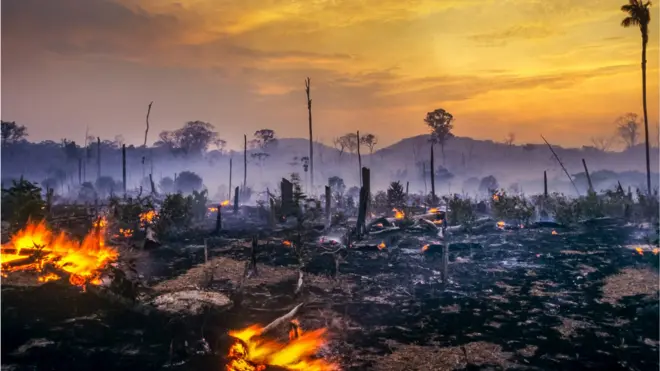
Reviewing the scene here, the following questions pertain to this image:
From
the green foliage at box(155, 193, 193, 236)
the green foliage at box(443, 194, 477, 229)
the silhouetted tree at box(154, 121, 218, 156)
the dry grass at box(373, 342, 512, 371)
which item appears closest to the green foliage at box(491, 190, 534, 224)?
the green foliage at box(443, 194, 477, 229)

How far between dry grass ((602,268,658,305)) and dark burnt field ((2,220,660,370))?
1.3 inches

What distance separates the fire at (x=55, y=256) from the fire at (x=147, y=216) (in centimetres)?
1022

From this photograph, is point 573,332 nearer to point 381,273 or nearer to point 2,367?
point 381,273

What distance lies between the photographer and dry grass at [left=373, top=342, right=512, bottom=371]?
8.64 m

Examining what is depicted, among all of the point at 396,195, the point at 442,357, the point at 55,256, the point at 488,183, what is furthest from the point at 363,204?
the point at 488,183

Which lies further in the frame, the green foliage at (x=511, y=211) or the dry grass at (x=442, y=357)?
the green foliage at (x=511, y=211)

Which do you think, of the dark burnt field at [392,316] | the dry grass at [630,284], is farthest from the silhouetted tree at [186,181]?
the dry grass at [630,284]

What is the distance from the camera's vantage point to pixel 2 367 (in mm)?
7648

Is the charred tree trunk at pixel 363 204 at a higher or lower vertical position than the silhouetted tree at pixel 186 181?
lower

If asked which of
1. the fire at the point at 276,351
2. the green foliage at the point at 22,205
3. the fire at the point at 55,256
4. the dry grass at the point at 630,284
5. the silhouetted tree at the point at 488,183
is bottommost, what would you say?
the fire at the point at 276,351

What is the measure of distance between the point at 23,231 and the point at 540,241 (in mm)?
23610

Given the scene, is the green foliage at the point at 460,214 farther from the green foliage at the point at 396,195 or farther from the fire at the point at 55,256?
the fire at the point at 55,256

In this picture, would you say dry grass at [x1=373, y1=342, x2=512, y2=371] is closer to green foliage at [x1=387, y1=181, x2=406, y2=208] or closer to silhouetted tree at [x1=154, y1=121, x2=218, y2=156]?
green foliage at [x1=387, y1=181, x2=406, y2=208]

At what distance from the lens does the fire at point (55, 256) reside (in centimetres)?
1162
